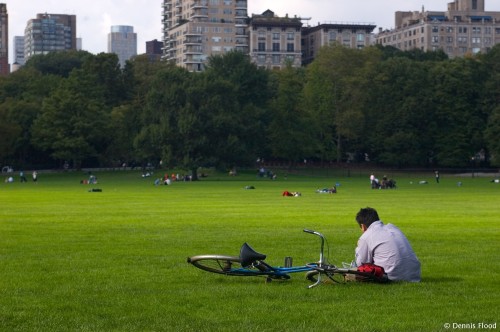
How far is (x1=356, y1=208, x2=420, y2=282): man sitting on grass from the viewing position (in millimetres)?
16297

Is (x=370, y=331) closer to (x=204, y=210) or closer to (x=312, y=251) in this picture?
(x=312, y=251)

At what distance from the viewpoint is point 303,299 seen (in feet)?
48.1

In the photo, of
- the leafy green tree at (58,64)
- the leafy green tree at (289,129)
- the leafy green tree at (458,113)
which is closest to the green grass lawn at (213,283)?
the leafy green tree at (289,129)

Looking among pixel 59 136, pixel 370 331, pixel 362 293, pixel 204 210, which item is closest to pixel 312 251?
pixel 362 293

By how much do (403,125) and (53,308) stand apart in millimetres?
116062

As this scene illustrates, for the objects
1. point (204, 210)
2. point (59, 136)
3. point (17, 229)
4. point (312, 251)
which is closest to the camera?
point (312, 251)

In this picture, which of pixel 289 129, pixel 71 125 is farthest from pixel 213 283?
pixel 71 125

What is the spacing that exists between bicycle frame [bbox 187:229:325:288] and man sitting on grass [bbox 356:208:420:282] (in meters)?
0.79

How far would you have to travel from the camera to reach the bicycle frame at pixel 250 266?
16.1m

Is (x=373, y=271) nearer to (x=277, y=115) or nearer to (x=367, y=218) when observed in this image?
(x=367, y=218)

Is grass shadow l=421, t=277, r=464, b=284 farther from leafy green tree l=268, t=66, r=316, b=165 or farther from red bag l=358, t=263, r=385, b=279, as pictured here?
leafy green tree l=268, t=66, r=316, b=165

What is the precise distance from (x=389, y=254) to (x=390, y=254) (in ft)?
0.06

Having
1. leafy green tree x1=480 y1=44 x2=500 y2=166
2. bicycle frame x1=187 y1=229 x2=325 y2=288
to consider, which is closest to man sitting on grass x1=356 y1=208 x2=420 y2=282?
bicycle frame x1=187 y1=229 x2=325 y2=288

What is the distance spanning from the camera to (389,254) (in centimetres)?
1631
